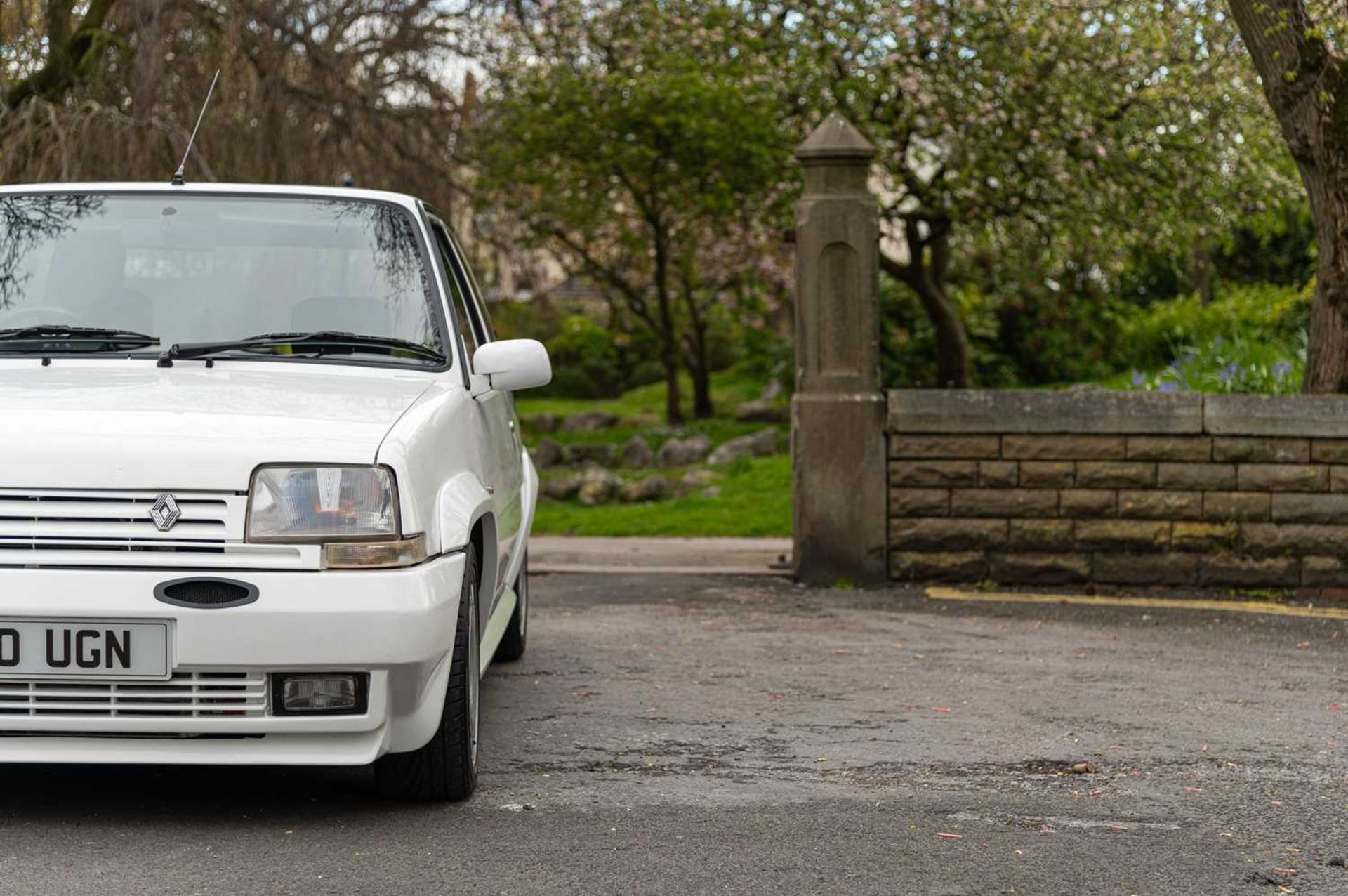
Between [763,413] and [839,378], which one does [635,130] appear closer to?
[763,413]

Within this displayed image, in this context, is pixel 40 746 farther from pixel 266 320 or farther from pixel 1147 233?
pixel 1147 233

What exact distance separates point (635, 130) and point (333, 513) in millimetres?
14196

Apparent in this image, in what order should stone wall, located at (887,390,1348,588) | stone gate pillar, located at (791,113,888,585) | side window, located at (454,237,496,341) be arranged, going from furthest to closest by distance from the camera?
stone gate pillar, located at (791,113,888,585) < stone wall, located at (887,390,1348,588) < side window, located at (454,237,496,341)

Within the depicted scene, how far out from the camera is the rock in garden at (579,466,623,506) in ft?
50.4

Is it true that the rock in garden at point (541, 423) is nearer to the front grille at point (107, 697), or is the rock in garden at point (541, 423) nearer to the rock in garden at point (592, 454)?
the rock in garden at point (592, 454)

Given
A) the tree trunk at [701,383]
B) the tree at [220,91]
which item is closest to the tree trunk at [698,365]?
the tree trunk at [701,383]

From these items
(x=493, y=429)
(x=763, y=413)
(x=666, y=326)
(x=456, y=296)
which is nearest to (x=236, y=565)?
(x=493, y=429)

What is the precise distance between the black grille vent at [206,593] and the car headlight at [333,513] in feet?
0.43

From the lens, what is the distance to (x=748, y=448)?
18.1m

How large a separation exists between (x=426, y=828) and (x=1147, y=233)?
14.3 m

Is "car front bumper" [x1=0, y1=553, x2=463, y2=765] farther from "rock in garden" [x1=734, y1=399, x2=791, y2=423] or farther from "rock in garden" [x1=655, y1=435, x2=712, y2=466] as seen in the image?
"rock in garden" [x1=734, y1=399, x2=791, y2=423]

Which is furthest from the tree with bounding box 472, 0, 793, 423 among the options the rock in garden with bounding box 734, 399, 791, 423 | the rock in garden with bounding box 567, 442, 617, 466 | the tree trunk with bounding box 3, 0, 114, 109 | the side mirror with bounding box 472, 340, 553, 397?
the side mirror with bounding box 472, 340, 553, 397

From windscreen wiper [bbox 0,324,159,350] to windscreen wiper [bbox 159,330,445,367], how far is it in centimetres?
15

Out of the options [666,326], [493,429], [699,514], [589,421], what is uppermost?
[666,326]
